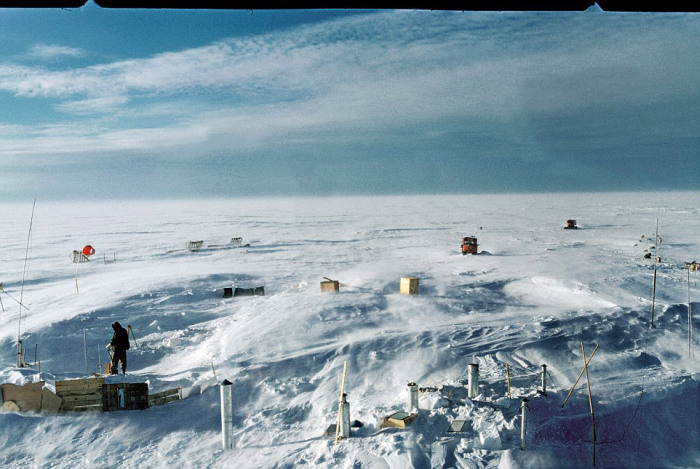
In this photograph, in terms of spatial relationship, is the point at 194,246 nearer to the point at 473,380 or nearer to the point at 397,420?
the point at 473,380

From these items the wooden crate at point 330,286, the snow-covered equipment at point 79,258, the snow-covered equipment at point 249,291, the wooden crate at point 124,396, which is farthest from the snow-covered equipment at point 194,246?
the wooden crate at point 124,396

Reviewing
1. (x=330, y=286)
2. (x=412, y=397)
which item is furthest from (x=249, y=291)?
(x=412, y=397)

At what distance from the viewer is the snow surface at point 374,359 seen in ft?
10.8

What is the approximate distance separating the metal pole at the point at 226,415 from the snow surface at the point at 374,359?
0.08 m

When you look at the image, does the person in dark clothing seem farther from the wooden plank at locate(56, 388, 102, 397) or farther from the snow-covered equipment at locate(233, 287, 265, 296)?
the snow-covered equipment at locate(233, 287, 265, 296)

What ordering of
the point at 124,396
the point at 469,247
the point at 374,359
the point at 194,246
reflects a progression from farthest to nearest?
the point at 194,246 → the point at 469,247 → the point at 374,359 → the point at 124,396

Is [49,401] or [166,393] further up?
[49,401]

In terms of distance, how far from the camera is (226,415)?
10.9ft

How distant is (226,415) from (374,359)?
188 centimetres

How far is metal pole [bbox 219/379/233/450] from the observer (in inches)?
128

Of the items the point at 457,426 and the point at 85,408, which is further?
the point at 85,408

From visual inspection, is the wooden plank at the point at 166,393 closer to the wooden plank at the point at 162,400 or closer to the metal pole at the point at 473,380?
the wooden plank at the point at 162,400

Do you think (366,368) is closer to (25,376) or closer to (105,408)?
(105,408)

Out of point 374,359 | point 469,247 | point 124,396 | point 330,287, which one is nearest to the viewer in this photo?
point 124,396
